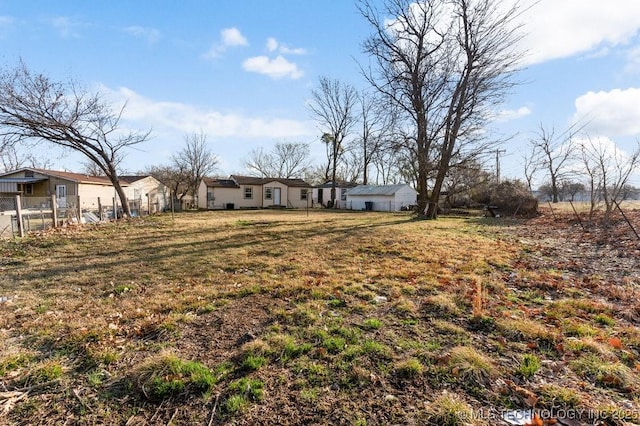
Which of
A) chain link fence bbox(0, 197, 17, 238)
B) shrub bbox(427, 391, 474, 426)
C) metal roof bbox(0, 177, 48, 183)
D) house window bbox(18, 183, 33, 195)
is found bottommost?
shrub bbox(427, 391, 474, 426)

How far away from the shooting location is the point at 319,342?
3225mm

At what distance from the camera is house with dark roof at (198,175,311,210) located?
3071cm

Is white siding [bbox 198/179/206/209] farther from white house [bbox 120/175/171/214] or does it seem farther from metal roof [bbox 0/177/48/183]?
metal roof [bbox 0/177/48/183]

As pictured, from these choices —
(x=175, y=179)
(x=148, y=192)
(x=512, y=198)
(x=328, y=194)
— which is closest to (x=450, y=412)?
(x=512, y=198)

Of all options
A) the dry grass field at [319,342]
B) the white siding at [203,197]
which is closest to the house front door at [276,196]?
the white siding at [203,197]

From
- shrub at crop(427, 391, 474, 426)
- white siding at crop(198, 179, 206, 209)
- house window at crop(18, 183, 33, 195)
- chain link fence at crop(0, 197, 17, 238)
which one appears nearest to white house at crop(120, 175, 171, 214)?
white siding at crop(198, 179, 206, 209)

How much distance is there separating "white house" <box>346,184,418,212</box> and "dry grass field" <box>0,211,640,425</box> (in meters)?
21.7

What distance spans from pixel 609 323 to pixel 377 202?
25.8m

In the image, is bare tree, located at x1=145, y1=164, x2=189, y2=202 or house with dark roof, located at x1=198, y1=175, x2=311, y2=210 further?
bare tree, located at x1=145, y1=164, x2=189, y2=202

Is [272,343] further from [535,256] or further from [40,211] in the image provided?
[40,211]

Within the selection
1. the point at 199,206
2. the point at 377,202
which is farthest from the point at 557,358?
the point at 199,206

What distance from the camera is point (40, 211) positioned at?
1073 cm

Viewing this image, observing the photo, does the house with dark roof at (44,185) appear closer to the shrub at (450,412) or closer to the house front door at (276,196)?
the house front door at (276,196)

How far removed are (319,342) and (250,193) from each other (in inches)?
1182
